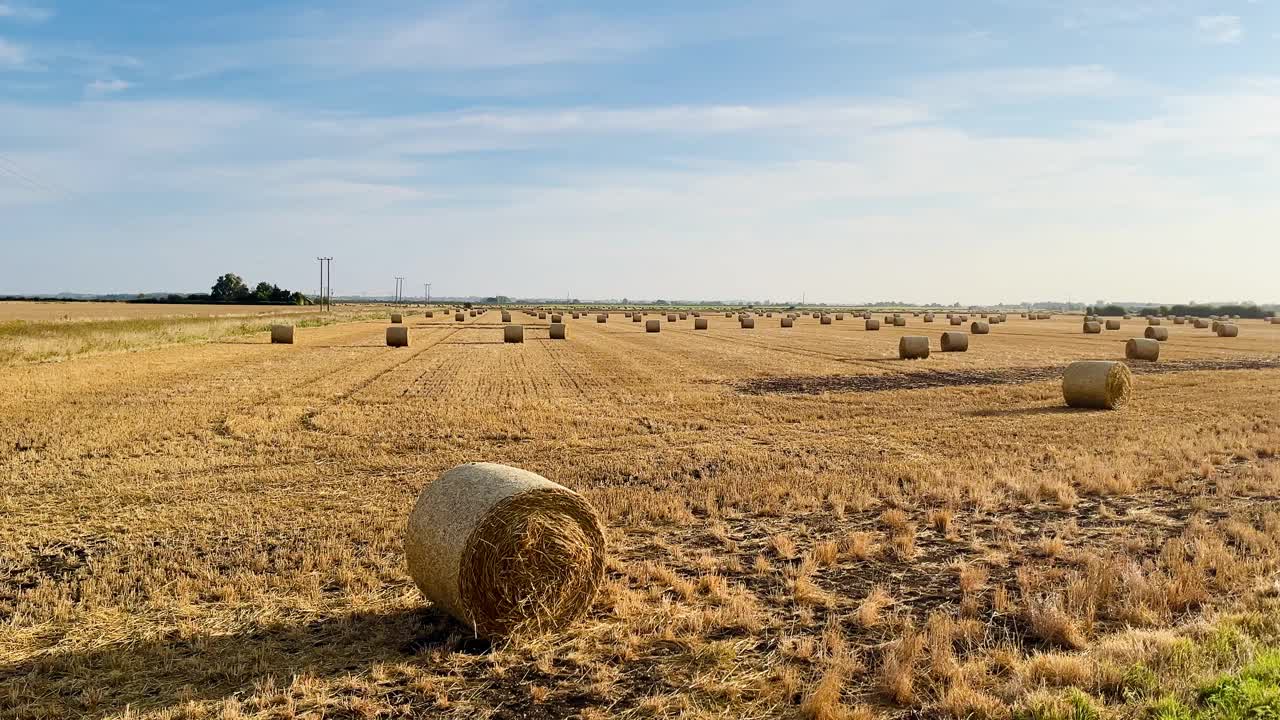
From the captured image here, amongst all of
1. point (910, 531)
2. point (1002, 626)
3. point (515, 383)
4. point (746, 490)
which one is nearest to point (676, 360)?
point (515, 383)

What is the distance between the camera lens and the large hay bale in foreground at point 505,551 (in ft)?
23.4

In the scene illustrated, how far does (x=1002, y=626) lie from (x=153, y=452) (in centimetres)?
1305

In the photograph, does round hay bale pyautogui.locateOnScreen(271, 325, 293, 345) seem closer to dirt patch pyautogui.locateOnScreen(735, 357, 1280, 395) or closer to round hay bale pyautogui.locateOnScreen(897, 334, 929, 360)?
dirt patch pyautogui.locateOnScreen(735, 357, 1280, 395)

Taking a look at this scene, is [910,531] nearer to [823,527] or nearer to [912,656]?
[823,527]

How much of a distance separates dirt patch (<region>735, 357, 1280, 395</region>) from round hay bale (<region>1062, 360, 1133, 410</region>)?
14.6 feet

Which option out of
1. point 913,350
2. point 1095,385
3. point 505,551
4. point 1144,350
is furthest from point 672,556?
point 1144,350

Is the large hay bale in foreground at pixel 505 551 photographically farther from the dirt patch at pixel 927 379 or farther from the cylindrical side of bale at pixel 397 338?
the cylindrical side of bale at pixel 397 338

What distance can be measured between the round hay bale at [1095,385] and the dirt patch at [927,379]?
4.44 m

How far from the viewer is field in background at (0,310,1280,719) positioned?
6117 millimetres

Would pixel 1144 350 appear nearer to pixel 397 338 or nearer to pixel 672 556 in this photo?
pixel 672 556

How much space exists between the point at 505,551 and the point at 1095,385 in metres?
17.6

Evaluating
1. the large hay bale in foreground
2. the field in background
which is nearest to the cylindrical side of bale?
the field in background

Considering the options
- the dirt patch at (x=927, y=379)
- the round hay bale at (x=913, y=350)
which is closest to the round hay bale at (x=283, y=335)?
the dirt patch at (x=927, y=379)

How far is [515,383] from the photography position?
80.5 ft
